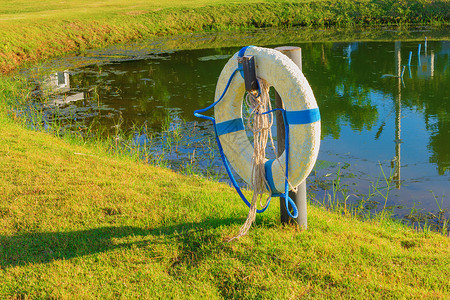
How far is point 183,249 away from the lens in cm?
332

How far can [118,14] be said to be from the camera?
19.7 metres

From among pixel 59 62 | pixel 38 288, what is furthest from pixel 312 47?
pixel 38 288

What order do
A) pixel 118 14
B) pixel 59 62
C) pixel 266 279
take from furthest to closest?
pixel 118 14 < pixel 59 62 < pixel 266 279

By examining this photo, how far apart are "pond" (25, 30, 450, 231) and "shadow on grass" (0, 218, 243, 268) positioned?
77.0 inches

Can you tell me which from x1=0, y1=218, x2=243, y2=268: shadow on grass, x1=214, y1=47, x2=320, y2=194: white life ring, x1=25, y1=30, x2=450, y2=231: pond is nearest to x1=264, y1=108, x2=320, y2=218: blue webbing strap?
x1=214, y1=47, x2=320, y2=194: white life ring

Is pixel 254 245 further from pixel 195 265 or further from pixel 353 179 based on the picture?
pixel 353 179

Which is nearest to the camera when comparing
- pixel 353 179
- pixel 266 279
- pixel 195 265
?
pixel 266 279

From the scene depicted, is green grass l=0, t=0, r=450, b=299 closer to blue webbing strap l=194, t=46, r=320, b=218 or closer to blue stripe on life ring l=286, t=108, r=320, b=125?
blue webbing strap l=194, t=46, r=320, b=218

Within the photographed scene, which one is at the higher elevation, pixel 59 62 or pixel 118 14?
pixel 118 14

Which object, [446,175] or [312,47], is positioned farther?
[312,47]

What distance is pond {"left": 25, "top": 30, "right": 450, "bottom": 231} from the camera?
5508mm

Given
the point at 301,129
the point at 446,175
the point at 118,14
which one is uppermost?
the point at 118,14

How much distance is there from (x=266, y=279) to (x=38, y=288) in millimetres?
1452

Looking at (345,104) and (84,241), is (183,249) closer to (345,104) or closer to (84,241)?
(84,241)
